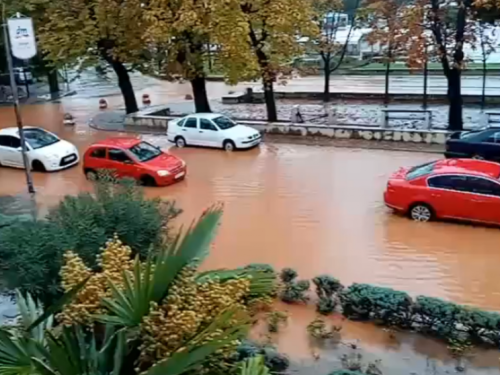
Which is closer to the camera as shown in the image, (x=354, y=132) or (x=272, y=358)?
(x=272, y=358)

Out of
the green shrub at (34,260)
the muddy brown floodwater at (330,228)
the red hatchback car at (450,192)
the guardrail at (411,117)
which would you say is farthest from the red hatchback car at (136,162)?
the green shrub at (34,260)

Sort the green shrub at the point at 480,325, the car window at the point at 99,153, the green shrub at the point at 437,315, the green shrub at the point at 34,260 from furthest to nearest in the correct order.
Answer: the car window at the point at 99,153
the green shrub at the point at 437,315
the green shrub at the point at 480,325
the green shrub at the point at 34,260

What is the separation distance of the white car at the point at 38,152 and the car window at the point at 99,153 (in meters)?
1.96

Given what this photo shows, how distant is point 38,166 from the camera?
929 inches

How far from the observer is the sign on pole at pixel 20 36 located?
1998cm

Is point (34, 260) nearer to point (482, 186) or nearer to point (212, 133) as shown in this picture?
point (482, 186)

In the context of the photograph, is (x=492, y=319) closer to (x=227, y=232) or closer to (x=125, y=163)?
(x=227, y=232)

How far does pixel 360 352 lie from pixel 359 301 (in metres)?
1.14

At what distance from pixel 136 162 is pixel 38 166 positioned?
434 cm

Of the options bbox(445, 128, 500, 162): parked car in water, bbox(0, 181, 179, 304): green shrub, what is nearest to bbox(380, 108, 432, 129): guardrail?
bbox(445, 128, 500, 162): parked car in water

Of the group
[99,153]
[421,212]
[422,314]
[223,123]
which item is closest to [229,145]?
[223,123]

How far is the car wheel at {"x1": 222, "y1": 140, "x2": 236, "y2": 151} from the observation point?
969 inches

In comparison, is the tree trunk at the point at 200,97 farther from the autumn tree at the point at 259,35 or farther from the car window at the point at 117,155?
the car window at the point at 117,155

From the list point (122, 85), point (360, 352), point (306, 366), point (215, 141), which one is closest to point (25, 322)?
point (306, 366)
